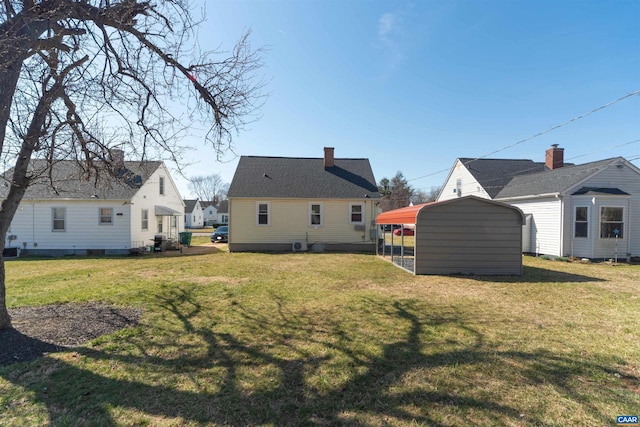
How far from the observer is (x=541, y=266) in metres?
11.6

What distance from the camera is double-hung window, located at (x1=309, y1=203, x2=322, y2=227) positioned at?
55.6ft

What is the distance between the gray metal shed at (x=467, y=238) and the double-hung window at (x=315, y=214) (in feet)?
26.3

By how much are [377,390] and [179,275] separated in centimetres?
808

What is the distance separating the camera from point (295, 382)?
126 inches

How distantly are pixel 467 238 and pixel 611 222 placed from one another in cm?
945

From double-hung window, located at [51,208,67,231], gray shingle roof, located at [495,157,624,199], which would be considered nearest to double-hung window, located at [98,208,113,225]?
double-hung window, located at [51,208,67,231]

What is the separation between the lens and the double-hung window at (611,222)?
43.4ft

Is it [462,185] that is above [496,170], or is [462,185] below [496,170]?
below

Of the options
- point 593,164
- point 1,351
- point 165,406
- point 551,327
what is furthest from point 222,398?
point 593,164

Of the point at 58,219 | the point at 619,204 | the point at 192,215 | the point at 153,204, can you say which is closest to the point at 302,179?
the point at 153,204

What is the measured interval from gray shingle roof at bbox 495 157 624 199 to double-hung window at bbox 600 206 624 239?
181cm

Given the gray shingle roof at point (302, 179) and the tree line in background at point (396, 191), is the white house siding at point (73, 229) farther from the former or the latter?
the tree line in background at point (396, 191)

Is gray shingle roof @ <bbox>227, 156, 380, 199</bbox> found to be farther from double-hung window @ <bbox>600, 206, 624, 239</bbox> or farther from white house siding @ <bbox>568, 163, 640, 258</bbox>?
double-hung window @ <bbox>600, 206, 624, 239</bbox>

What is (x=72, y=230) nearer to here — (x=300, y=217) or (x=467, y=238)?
(x=300, y=217)
